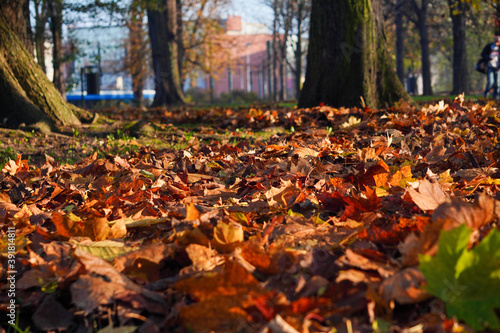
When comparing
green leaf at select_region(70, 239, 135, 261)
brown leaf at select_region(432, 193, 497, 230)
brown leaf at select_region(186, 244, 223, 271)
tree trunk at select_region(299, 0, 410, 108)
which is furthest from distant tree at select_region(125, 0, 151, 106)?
brown leaf at select_region(432, 193, 497, 230)

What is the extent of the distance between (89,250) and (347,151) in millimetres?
2324

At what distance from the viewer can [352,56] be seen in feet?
24.2

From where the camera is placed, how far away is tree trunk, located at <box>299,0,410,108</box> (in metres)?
7.30

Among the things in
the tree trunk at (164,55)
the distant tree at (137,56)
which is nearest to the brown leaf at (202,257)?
the tree trunk at (164,55)

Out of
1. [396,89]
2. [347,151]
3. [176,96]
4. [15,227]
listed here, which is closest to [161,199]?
[15,227]

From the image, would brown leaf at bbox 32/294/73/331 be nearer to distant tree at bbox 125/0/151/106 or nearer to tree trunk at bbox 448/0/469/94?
tree trunk at bbox 448/0/469/94

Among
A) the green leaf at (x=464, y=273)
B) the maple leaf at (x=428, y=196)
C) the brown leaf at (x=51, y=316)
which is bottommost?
the brown leaf at (x=51, y=316)

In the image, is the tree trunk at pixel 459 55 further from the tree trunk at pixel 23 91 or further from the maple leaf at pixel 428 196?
the maple leaf at pixel 428 196

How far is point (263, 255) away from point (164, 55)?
791 inches

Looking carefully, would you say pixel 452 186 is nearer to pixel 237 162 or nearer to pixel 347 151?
pixel 347 151

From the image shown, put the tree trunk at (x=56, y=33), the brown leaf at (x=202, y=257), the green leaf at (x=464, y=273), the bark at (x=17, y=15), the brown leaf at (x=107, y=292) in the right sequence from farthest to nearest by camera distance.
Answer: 1. the tree trunk at (x=56, y=33)
2. the bark at (x=17, y=15)
3. the brown leaf at (x=202, y=257)
4. the brown leaf at (x=107, y=292)
5. the green leaf at (x=464, y=273)

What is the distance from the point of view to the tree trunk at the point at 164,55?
2017cm

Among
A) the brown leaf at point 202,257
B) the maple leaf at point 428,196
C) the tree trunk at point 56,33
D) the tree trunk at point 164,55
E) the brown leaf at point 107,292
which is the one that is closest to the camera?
the brown leaf at point 107,292

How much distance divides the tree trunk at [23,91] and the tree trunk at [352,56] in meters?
4.00
